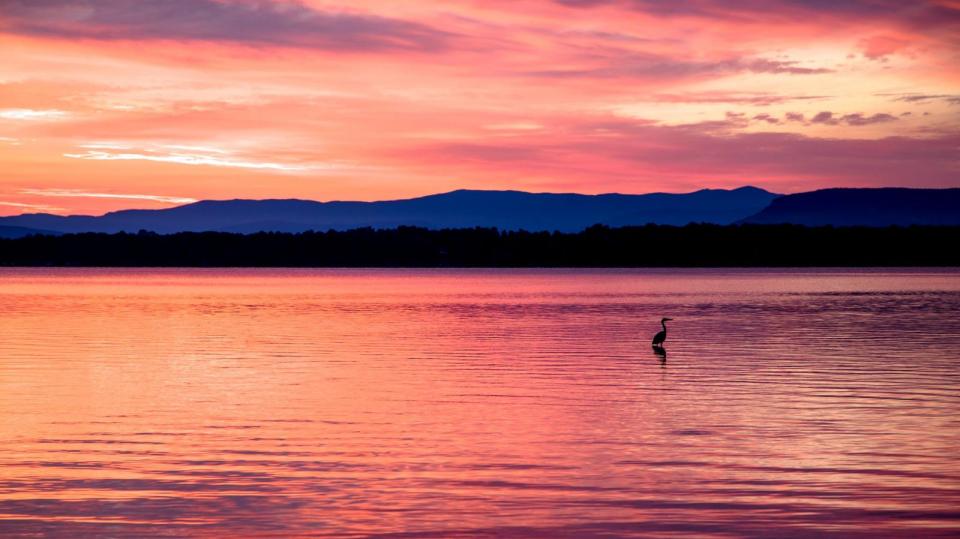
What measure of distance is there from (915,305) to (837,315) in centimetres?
1095

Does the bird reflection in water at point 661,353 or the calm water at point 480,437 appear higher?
the bird reflection in water at point 661,353

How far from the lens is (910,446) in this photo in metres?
17.0

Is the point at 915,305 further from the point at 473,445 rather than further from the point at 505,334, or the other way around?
the point at 473,445

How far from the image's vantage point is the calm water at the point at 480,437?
42.0ft

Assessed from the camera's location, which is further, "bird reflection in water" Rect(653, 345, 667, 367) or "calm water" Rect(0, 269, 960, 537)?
"bird reflection in water" Rect(653, 345, 667, 367)

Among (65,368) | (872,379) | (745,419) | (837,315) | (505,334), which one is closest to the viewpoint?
(745,419)

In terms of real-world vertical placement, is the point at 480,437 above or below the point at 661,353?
below

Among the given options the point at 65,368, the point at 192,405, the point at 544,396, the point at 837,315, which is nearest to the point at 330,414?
the point at 192,405

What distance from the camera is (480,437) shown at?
1805cm

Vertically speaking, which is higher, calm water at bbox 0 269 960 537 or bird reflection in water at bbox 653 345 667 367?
bird reflection in water at bbox 653 345 667 367

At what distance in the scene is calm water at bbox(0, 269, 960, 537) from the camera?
1279cm

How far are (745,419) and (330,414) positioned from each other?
7353mm

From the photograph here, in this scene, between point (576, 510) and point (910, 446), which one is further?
point (910, 446)

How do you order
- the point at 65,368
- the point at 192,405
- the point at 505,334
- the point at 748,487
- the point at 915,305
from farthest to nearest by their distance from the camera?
the point at 915,305 → the point at 505,334 → the point at 65,368 → the point at 192,405 → the point at 748,487
